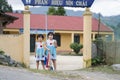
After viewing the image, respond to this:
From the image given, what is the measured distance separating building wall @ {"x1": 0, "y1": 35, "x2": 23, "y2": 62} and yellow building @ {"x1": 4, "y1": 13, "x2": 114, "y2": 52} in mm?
24808

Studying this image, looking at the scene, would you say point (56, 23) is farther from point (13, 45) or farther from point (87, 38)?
point (87, 38)

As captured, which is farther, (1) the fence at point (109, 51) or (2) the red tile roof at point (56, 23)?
(2) the red tile roof at point (56, 23)

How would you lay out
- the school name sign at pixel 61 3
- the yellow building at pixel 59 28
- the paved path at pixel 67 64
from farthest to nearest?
the yellow building at pixel 59 28
the paved path at pixel 67 64
the school name sign at pixel 61 3

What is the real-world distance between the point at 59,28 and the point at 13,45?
89.1 ft

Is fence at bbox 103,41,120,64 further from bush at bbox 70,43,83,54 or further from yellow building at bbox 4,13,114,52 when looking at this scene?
yellow building at bbox 4,13,114,52

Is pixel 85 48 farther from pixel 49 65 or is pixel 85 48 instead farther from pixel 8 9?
pixel 8 9

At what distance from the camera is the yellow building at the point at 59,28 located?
151ft

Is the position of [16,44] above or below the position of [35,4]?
below

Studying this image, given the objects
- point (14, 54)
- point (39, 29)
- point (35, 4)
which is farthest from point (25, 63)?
point (39, 29)

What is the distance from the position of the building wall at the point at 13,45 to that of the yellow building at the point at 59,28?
2481cm

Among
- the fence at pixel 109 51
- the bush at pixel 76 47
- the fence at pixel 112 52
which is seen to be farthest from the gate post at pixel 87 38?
the bush at pixel 76 47

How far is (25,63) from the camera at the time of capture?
19.9 metres

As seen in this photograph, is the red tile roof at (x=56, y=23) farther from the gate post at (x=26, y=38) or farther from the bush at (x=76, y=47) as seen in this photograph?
the gate post at (x=26, y=38)

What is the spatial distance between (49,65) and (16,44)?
4971mm
